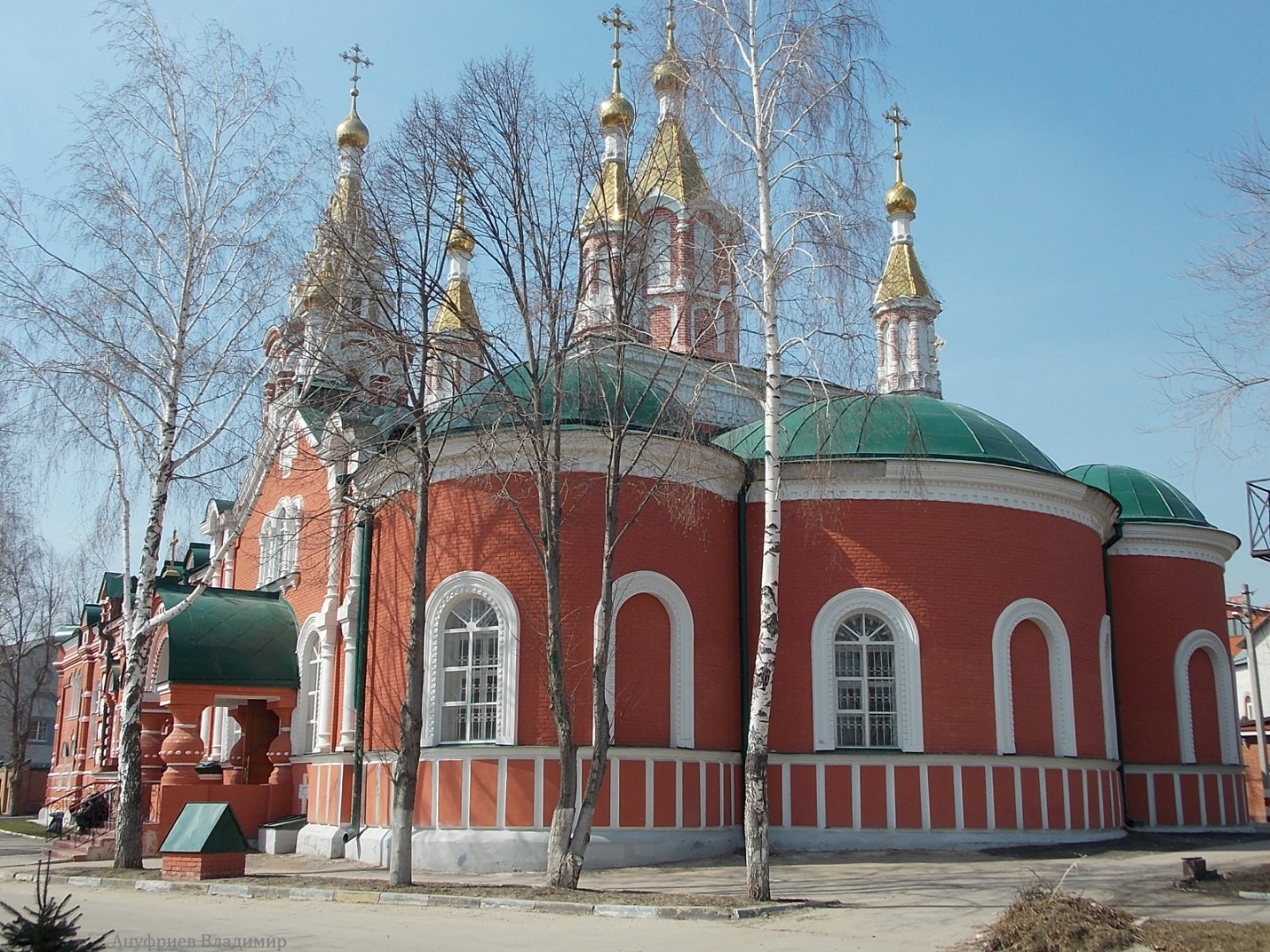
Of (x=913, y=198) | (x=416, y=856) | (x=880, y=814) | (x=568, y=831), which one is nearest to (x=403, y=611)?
(x=416, y=856)

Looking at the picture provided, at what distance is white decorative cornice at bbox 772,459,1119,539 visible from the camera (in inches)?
673

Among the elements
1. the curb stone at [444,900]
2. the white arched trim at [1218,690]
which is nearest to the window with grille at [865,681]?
the curb stone at [444,900]

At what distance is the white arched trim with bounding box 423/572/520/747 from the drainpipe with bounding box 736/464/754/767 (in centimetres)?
339

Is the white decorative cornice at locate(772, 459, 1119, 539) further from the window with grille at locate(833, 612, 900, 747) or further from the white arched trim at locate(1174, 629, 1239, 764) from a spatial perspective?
the white arched trim at locate(1174, 629, 1239, 764)

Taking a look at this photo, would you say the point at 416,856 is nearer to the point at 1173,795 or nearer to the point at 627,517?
the point at 627,517

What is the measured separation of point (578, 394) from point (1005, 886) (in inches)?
280

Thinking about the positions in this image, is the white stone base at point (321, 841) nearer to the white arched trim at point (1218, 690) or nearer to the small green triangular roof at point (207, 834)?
the small green triangular roof at point (207, 834)

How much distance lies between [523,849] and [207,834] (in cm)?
358

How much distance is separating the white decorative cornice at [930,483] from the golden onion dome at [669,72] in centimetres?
572

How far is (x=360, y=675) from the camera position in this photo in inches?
696

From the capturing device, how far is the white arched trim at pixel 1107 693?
18375mm

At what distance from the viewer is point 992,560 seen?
56.7 ft

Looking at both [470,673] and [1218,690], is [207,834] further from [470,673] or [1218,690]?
[1218,690]

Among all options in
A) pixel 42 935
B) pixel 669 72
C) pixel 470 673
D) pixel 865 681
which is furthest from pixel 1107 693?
pixel 42 935
